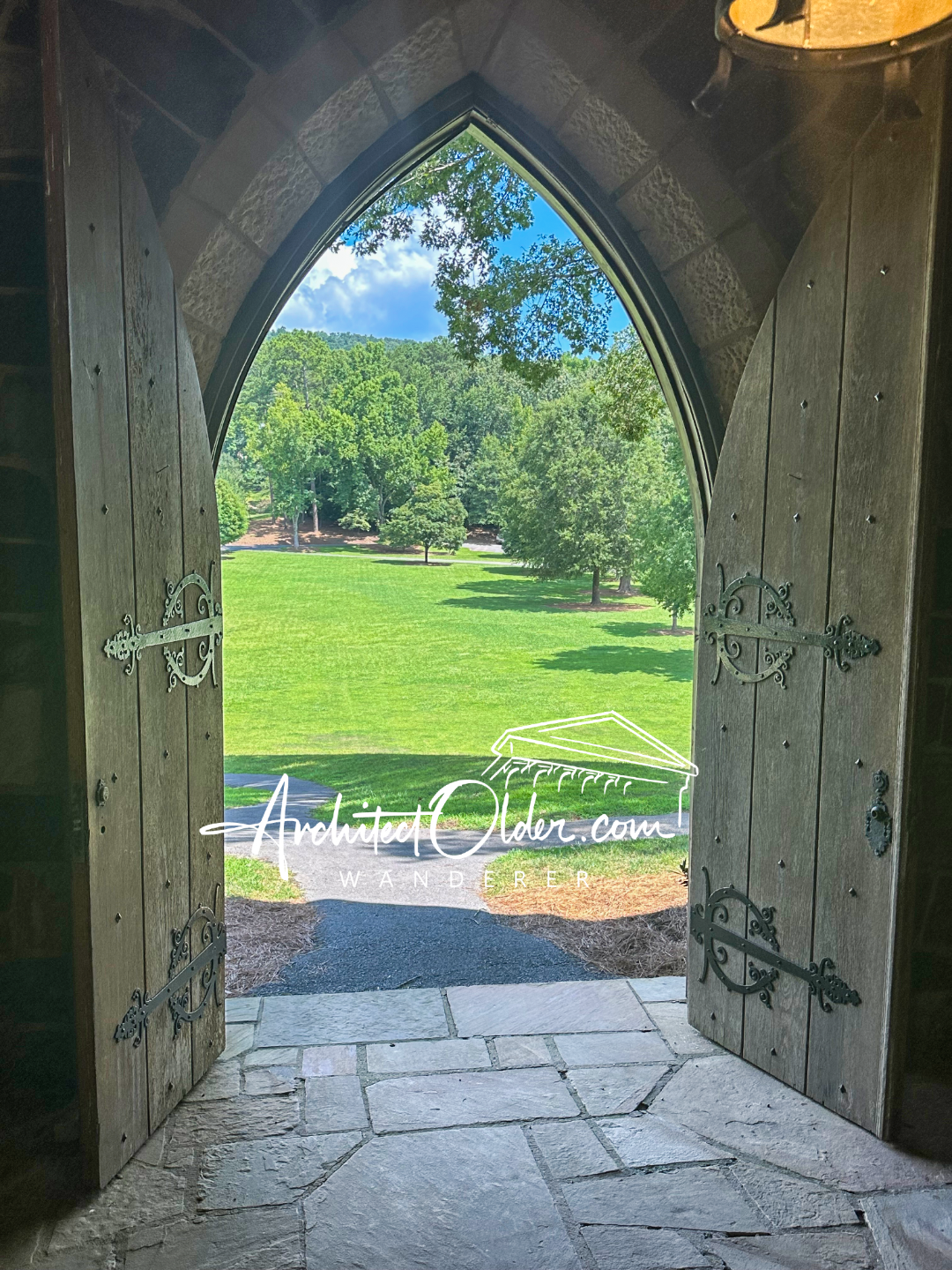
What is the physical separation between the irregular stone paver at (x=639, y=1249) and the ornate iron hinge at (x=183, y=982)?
0.99 metres

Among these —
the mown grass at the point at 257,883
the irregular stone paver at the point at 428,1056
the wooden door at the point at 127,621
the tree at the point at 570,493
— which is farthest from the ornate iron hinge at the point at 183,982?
the tree at the point at 570,493

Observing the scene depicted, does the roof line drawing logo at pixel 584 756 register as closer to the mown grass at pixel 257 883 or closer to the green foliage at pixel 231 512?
the mown grass at pixel 257 883

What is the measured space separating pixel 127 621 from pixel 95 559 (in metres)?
0.18

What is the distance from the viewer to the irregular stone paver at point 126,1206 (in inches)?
66.3

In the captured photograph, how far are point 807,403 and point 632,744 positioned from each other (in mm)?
8693

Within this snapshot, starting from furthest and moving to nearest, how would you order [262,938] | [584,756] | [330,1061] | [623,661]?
[623,661] → [584,756] → [262,938] → [330,1061]

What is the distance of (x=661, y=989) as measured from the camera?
9.18 ft

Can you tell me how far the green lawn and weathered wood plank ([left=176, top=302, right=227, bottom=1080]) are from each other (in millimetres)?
7364

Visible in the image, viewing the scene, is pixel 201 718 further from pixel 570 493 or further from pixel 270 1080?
pixel 570 493


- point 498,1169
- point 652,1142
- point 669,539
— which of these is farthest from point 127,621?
point 669,539

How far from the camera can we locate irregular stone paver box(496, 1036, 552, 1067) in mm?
2367

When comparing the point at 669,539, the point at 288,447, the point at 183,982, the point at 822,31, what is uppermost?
the point at 288,447

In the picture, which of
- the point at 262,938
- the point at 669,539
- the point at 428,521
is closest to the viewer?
the point at 262,938

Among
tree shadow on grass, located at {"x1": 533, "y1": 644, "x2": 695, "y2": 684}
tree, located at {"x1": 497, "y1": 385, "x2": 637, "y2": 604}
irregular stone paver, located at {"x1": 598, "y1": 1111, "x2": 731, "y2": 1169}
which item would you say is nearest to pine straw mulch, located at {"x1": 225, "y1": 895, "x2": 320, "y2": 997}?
irregular stone paver, located at {"x1": 598, "y1": 1111, "x2": 731, "y2": 1169}
